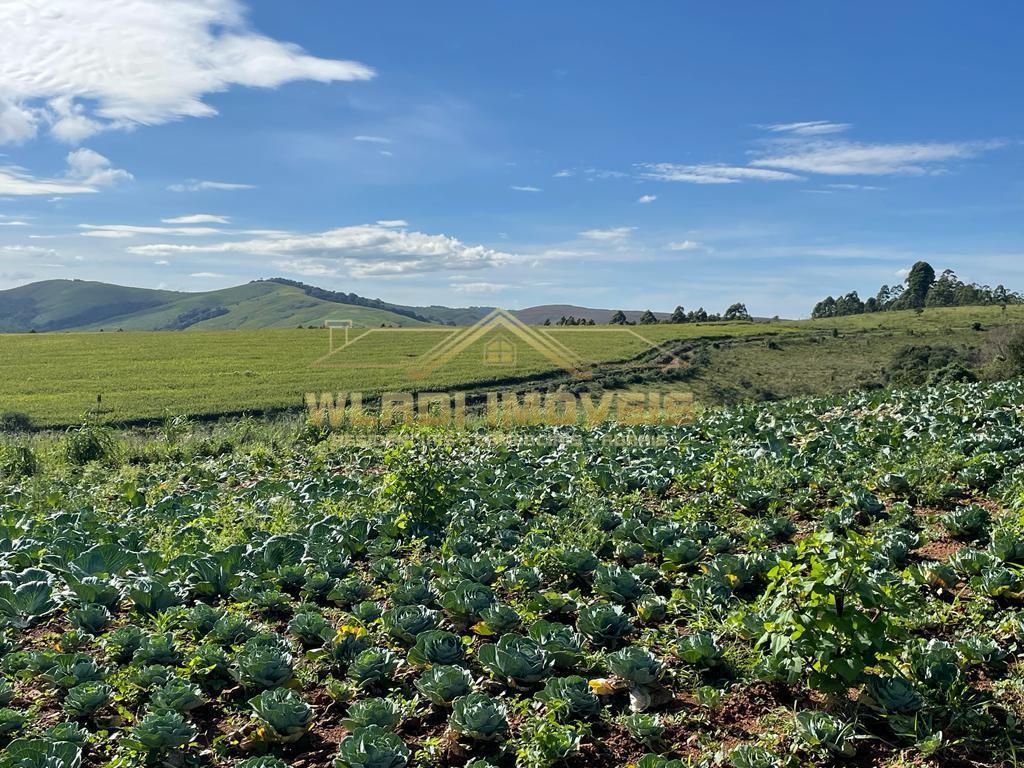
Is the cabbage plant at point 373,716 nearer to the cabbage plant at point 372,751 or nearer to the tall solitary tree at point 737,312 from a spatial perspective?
the cabbage plant at point 372,751

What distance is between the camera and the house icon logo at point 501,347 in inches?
1809

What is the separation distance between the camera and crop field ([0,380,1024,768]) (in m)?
3.62

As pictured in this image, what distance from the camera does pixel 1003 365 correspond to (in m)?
31.5

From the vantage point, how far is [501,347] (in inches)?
2250

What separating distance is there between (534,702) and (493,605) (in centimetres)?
96

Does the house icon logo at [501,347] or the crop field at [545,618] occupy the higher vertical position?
the house icon logo at [501,347]

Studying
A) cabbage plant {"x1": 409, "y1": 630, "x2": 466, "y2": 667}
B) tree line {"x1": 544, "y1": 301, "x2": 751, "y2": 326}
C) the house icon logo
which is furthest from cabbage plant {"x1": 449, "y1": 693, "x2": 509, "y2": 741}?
tree line {"x1": 544, "y1": 301, "x2": 751, "y2": 326}

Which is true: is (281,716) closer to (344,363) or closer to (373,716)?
(373,716)

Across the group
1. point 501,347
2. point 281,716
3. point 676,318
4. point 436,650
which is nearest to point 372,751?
point 281,716

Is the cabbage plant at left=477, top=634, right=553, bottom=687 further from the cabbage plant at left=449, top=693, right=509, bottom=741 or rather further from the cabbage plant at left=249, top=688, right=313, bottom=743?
the cabbage plant at left=249, top=688, right=313, bottom=743

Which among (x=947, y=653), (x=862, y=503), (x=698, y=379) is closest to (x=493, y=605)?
(x=947, y=653)

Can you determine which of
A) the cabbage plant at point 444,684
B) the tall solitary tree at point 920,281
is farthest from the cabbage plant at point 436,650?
the tall solitary tree at point 920,281

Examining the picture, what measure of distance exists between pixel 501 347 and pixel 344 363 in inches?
545

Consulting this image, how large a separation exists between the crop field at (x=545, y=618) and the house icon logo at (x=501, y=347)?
94.1 ft
